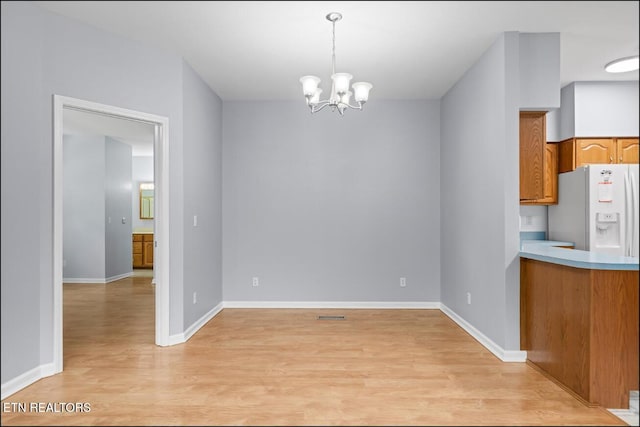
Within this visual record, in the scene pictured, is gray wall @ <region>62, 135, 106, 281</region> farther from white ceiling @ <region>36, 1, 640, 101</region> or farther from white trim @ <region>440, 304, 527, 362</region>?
white trim @ <region>440, 304, 527, 362</region>

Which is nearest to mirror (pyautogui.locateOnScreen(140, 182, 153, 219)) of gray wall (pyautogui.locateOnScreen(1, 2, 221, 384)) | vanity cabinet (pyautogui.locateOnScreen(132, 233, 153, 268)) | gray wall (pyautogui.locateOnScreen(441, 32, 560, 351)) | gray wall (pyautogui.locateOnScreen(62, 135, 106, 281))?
vanity cabinet (pyautogui.locateOnScreen(132, 233, 153, 268))

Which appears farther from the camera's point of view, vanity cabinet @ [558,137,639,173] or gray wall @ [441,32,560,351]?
gray wall @ [441,32,560,351]

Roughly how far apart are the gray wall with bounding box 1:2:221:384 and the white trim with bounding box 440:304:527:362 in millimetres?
3631

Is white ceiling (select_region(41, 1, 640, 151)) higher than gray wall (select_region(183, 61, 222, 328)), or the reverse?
white ceiling (select_region(41, 1, 640, 151))

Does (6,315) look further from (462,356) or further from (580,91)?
(580,91)

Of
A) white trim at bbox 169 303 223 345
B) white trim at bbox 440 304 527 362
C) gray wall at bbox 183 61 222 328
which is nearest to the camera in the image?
white trim at bbox 440 304 527 362

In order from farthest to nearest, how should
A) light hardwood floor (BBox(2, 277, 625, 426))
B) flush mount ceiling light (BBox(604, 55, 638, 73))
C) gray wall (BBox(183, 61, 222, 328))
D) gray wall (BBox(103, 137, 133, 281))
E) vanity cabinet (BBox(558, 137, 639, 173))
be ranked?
gray wall (BBox(103, 137, 133, 281)), gray wall (BBox(183, 61, 222, 328)), flush mount ceiling light (BBox(604, 55, 638, 73)), vanity cabinet (BBox(558, 137, 639, 173)), light hardwood floor (BBox(2, 277, 625, 426))

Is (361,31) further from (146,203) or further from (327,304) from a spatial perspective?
(146,203)

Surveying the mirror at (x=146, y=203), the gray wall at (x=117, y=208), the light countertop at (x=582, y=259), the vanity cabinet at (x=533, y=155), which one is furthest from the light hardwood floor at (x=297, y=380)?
the mirror at (x=146, y=203)

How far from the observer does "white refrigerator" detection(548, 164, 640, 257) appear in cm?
331

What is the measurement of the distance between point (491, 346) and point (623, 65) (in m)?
2.66

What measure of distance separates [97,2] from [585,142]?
444 centimetres

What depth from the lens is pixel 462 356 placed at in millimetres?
3666

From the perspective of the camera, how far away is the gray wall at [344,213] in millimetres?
5645
